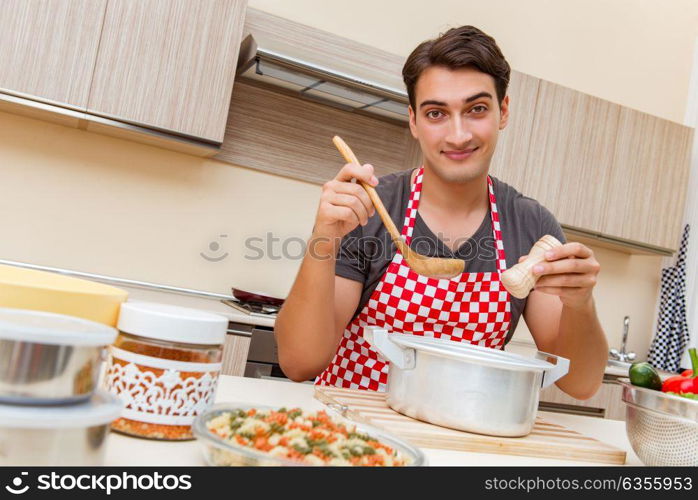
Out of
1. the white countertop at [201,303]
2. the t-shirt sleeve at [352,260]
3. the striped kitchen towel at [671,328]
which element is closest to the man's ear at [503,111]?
the t-shirt sleeve at [352,260]

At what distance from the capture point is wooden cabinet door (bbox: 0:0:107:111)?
2.04 metres

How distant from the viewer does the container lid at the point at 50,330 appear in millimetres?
469

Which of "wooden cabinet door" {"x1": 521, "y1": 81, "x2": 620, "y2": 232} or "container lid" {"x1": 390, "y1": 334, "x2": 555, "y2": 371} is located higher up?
"wooden cabinet door" {"x1": 521, "y1": 81, "x2": 620, "y2": 232}

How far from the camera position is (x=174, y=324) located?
2.07ft

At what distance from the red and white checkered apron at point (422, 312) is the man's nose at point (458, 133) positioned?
0.87ft

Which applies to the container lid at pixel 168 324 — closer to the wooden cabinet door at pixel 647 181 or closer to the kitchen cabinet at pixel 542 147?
the kitchen cabinet at pixel 542 147

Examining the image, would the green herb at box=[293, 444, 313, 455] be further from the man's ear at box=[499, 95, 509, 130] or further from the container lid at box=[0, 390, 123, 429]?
the man's ear at box=[499, 95, 509, 130]

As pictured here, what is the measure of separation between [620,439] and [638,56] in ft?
9.62

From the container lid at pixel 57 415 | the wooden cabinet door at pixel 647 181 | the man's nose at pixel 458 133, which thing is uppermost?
the wooden cabinet door at pixel 647 181

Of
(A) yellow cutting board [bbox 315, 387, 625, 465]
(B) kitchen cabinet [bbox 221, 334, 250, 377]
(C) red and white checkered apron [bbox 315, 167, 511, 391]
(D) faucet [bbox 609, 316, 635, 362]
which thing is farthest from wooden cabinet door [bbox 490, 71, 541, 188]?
(A) yellow cutting board [bbox 315, 387, 625, 465]

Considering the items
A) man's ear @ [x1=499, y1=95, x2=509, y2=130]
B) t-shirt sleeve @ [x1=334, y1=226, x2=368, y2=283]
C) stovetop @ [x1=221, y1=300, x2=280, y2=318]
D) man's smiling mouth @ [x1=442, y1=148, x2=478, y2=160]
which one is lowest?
stovetop @ [x1=221, y1=300, x2=280, y2=318]

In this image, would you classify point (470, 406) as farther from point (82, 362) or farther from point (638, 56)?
point (638, 56)

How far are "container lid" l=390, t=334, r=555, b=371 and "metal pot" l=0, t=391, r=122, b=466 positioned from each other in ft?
1.54

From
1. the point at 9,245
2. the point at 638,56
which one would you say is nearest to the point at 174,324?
the point at 9,245
